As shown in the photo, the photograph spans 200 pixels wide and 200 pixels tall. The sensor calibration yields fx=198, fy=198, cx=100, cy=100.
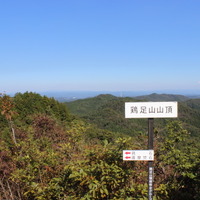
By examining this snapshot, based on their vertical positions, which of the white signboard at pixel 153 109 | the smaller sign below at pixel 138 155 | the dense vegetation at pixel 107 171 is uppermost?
the white signboard at pixel 153 109

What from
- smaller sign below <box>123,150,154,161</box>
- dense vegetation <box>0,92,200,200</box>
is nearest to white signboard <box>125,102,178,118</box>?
smaller sign below <box>123,150,154,161</box>

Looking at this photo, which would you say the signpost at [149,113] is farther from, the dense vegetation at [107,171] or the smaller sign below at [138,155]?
the dense vegetation at [107,171]

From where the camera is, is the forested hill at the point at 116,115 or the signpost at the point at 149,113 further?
the forested hill at the point at 116,115

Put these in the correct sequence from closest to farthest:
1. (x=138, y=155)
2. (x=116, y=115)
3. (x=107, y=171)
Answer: (x=138, y=155) < (x=107, y=171) < (x=116, y=115)

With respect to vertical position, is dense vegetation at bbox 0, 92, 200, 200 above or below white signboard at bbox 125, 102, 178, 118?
below

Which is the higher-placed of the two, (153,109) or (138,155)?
(153,109)

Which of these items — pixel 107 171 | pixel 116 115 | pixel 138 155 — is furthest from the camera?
pixel 116 115

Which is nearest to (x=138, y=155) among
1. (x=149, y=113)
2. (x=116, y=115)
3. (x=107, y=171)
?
(x=149, y=113)

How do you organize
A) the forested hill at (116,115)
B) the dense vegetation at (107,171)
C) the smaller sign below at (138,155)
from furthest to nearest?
the forested hill at (116,115) < the dense vegetation at (107,171) < the smaller sign below at (138,155)

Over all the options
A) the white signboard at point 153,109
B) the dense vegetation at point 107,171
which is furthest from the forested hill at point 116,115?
the white signboard at point 153,109

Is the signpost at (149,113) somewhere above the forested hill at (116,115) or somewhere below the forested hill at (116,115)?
above

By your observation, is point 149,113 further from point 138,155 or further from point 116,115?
point 116,115

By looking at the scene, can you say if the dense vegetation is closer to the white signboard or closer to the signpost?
the signpost

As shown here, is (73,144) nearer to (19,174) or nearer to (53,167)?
(53,167)
